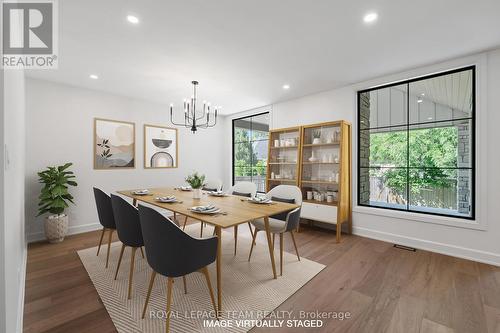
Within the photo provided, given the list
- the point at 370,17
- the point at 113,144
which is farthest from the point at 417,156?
the point at 113,144

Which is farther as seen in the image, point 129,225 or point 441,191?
point 441,191

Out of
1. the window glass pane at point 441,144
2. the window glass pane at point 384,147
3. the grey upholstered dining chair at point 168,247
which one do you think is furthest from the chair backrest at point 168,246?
the window glass pane at point 441,144

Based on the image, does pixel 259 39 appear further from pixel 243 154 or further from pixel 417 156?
pixel 243 154

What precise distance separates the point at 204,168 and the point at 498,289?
519 cm

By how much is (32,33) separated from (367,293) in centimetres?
418

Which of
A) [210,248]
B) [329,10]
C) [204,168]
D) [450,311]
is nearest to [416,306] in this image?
[450,311]

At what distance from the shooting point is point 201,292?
81.5 inches

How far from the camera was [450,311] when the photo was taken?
5.97 feet

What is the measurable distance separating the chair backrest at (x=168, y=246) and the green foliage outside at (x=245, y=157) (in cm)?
395

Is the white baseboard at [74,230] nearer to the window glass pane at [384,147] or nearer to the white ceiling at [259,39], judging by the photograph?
the white ceiling at [259,39]

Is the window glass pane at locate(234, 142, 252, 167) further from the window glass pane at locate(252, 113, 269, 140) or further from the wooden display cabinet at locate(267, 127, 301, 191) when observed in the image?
the wooden display cabinet at locate(267, 127, 301, 191)

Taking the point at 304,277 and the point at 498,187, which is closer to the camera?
the point at 304,277

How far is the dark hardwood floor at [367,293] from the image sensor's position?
1.68m

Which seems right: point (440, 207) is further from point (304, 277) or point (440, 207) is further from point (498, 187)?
point (304, 277)
